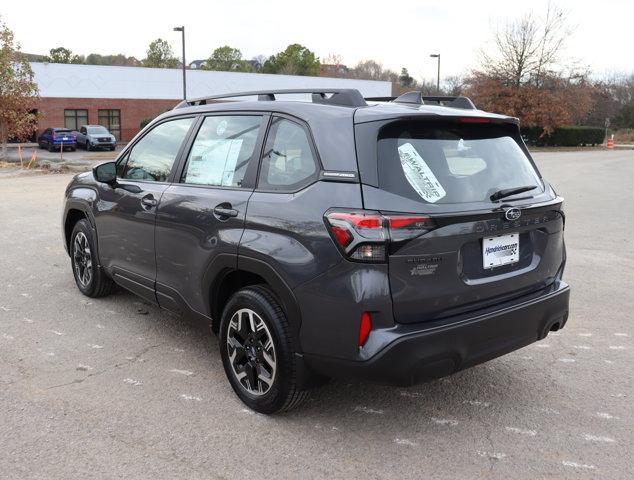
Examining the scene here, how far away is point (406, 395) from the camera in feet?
12.5

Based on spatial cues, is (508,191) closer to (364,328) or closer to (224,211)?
(364,328)

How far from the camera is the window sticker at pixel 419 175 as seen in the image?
10.0 feet

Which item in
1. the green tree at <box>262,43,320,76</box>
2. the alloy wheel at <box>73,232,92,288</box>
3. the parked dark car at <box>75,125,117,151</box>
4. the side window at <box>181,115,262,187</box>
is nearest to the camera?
the side window at <box>181,115,262,187</box>

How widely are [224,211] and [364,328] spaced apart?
3.93 ft

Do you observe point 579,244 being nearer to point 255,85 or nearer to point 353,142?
point 353,142

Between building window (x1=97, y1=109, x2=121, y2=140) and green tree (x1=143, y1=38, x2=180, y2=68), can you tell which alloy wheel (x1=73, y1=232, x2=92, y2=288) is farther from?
green tree (x1=143, y1=38, x2=180, y2=68)

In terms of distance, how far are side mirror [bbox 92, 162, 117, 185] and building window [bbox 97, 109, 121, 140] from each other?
44153 mm

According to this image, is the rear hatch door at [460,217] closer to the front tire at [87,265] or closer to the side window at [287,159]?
the side window at [287,159]

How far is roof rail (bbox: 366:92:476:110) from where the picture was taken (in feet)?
12.4

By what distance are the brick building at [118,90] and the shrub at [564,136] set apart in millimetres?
15302

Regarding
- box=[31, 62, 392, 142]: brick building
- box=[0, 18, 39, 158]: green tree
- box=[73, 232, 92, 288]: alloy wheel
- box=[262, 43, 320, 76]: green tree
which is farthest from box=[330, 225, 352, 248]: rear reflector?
box=[262, 43, 320, 76]: green tree

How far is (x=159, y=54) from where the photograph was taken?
106 metres

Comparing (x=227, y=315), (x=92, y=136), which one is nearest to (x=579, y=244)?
(x=227, y=315)

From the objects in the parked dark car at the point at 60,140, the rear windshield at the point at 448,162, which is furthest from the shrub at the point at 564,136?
the rear windshield at the point at 448,162
